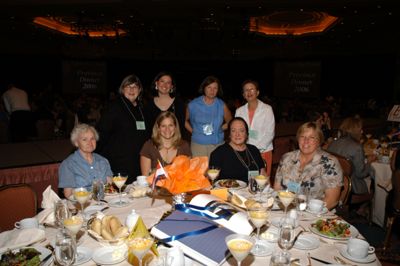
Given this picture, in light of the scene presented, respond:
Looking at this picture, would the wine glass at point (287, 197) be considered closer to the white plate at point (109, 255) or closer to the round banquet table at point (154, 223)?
the round banquet table at point (154, 223)

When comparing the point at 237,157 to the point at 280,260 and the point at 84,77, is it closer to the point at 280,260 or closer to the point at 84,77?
the point at 280,260

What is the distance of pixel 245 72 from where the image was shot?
625 inches

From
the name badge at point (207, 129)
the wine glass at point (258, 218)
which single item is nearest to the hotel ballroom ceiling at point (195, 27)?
the name badge at point (207, 129)

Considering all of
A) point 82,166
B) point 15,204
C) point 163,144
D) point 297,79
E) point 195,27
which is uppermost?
point 195,27

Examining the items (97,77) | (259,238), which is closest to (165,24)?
(97,77)

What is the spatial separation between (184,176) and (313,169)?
4.01 feet

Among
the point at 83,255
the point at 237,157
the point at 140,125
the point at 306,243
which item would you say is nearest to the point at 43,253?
the point at 83,255

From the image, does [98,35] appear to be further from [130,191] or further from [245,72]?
[130,191]

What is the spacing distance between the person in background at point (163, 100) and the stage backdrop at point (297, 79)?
11840 mm

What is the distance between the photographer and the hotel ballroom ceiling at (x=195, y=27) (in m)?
7.48

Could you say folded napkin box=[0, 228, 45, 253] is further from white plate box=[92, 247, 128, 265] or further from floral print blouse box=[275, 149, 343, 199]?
floral print blouse box=[275, 149, 343, 199]

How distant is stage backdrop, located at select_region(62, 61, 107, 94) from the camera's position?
14711mm

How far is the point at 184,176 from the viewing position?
2203 millimetres

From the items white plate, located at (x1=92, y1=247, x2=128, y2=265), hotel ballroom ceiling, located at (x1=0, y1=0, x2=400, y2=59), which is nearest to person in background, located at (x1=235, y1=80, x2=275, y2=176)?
white plate, located at (x1=92, y1=247, x2=128, y2=265)
